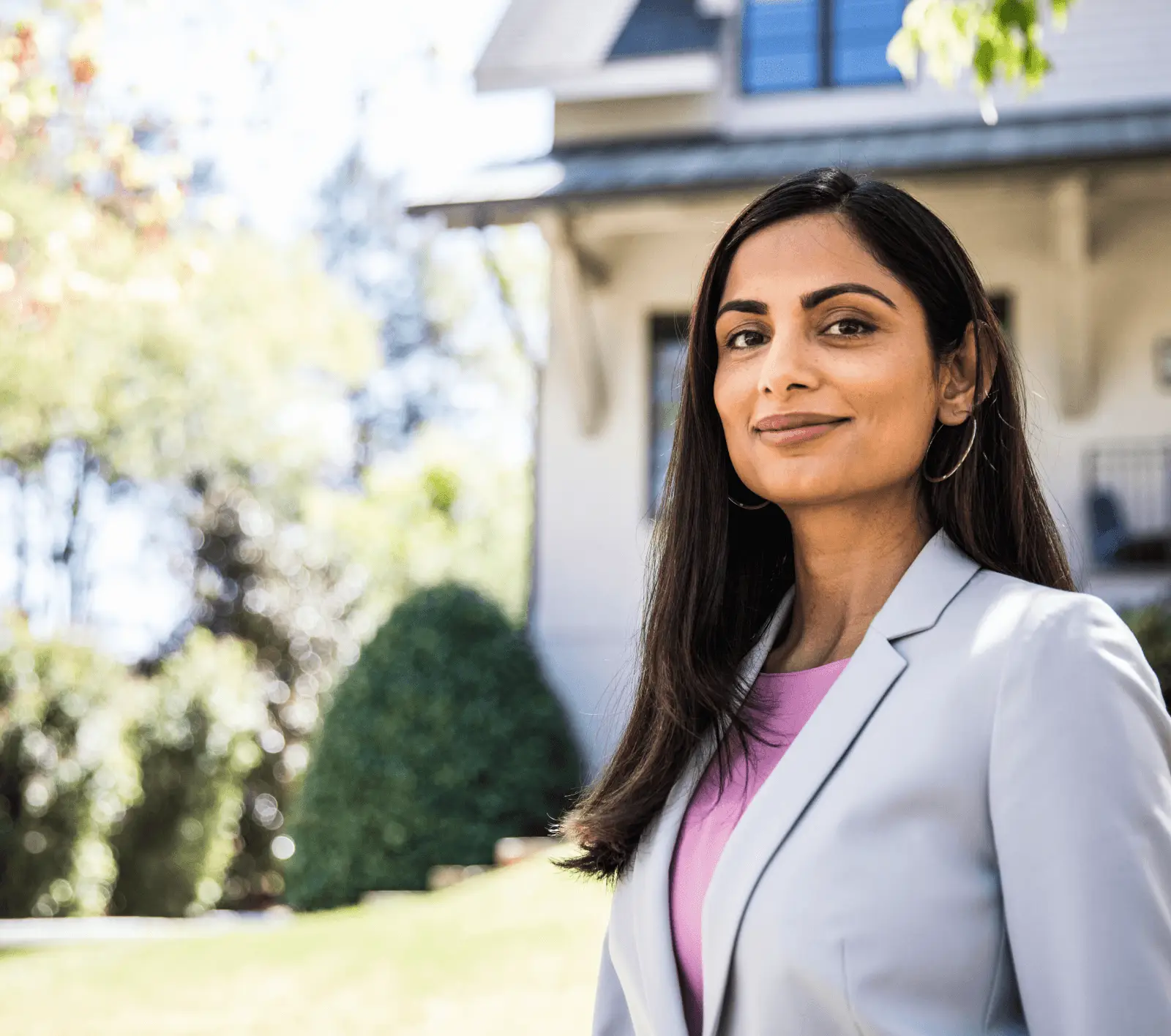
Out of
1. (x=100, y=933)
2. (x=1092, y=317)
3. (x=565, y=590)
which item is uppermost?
(x=1092, y=317)

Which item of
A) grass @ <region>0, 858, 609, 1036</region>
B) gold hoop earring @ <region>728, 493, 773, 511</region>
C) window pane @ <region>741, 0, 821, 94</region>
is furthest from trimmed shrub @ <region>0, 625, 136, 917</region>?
gold hoop earring @ <region>728, 493, 773, 511</region>

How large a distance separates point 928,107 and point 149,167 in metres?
6.38

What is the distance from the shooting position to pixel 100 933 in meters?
10.7

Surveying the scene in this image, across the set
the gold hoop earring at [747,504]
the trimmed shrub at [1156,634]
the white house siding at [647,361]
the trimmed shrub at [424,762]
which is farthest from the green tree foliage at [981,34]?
the trimmed shrub at [424,762]

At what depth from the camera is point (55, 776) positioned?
40.6ft

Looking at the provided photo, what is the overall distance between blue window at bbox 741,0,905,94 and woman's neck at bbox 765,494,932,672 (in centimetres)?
1049

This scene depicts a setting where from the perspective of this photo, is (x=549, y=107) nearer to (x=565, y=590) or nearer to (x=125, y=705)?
(x=565, y=590)

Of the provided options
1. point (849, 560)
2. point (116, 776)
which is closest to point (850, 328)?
point (849, 560)

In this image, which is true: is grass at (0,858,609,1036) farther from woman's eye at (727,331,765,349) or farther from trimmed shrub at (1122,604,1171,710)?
woman's eye at (727,331,765,349)

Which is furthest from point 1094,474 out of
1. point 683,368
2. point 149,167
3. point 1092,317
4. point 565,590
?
point 683,368

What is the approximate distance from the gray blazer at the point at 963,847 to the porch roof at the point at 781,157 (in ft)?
27.5

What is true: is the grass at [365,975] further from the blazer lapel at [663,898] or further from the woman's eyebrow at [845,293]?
the woman's eyebrow at [845,293]

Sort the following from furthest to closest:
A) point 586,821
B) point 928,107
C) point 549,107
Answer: point 549,107, point 928,107, point 586,821

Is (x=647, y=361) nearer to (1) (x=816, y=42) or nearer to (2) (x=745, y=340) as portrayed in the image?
(1) (x=816, y=42)
